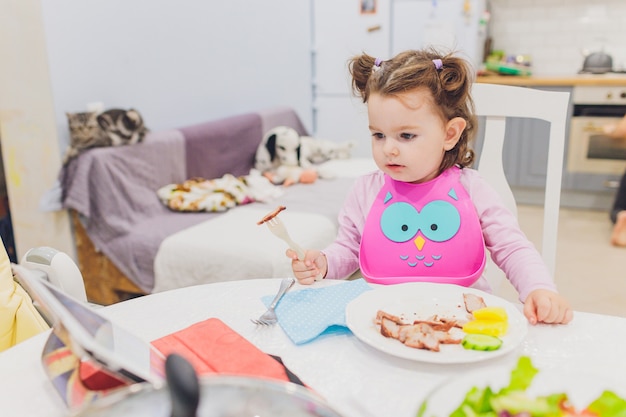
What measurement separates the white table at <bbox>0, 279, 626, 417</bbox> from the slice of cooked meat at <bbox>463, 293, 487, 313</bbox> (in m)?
0.08

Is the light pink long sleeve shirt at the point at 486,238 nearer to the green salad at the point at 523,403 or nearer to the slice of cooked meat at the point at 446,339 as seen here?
the slice of cooked meat at the point at 446,339

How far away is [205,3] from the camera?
3158mm

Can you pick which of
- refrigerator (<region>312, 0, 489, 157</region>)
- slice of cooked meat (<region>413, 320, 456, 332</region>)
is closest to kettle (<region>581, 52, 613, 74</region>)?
refrigerator (<region>312, 0, 489, 157</region>)

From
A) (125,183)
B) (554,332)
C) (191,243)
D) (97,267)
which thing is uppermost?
(554,332)

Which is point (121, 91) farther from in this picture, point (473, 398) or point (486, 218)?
point (473, 398)

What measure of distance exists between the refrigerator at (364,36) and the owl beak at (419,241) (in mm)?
2996

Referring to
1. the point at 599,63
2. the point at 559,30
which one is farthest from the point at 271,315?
the point at 559,30

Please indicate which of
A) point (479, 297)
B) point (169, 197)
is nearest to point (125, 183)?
point (169, 197)

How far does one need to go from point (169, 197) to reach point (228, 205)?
262 mm

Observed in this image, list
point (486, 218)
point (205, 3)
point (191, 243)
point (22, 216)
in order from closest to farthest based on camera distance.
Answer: point (486, 218)
point (191, 243)
point (22, 216)
point (205, 3)

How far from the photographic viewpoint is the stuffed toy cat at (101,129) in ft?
7.61

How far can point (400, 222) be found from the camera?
1142 mm

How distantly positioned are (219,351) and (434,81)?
2.14ft

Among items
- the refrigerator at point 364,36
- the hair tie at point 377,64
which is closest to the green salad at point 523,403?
the hair tie at point 377,64
